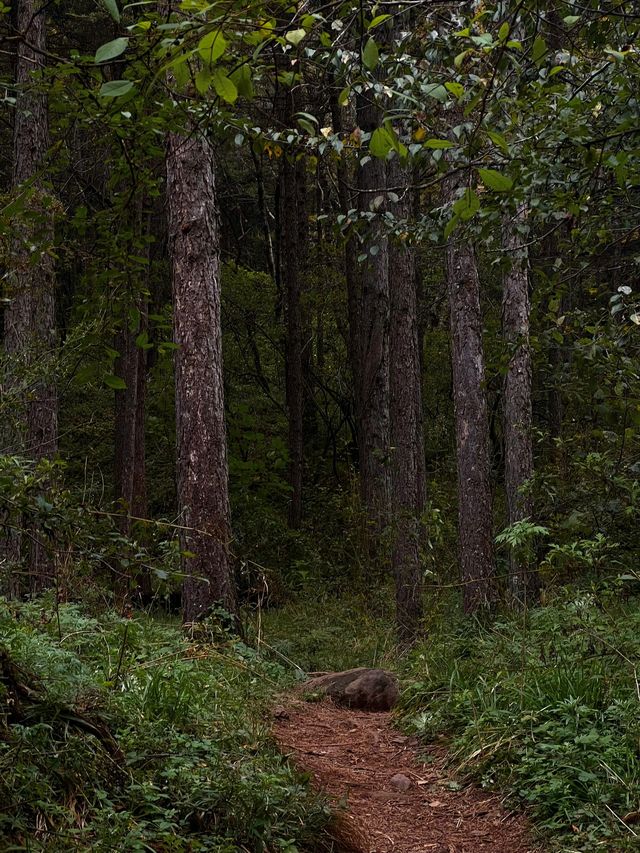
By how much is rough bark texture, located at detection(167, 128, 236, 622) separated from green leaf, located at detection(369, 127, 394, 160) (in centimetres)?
611

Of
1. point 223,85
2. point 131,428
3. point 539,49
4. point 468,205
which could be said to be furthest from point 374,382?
point 223,85

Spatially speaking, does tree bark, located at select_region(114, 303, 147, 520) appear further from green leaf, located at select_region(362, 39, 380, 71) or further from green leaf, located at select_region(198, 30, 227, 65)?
green leaf, located at select_region(198, 30, 227, 65)

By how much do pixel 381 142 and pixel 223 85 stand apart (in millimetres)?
389

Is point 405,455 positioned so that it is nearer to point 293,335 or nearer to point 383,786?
point 383,786

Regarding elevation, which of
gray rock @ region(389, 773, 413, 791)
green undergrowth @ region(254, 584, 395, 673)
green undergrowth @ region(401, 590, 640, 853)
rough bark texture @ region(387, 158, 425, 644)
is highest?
rough bark texture @ region(387, 158, 425, 644)

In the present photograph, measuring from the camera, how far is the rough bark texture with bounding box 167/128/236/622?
26.1 ft

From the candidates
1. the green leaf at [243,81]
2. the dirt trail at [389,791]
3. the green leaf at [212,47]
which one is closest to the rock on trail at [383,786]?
the dirt trail at [389,791]

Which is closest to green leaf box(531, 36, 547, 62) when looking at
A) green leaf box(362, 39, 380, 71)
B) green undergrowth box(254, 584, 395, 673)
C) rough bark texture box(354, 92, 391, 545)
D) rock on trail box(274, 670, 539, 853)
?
green leaf box(362, 39, 380, 71)

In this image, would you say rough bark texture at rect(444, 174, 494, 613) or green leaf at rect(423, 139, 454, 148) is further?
rough bark texture at rect(444, 174, 494, 613)

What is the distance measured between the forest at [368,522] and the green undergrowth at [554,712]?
0.08ft

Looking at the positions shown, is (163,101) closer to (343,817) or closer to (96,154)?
(343,817)

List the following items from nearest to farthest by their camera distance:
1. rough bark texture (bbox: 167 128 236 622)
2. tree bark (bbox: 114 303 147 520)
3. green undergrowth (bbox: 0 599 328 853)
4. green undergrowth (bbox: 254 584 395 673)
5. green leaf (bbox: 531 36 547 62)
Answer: green leaf (bbox: 531 36 547 62)
green undergrowth (bbox: 0 599 328 853)
rough bark texture (bbox: 167 128 236 622)
green undergrowth (bbox: 254 584 395 673)
tree bark (bbox: 114 303 147 520)

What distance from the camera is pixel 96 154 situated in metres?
13.9

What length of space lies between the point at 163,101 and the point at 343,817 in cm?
357
